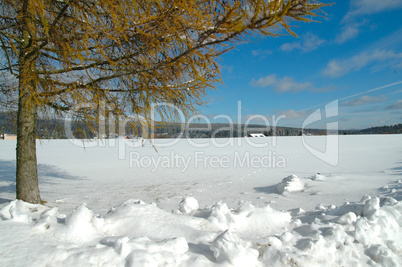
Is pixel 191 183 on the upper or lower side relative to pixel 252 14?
lower

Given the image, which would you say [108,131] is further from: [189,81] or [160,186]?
[160,186]

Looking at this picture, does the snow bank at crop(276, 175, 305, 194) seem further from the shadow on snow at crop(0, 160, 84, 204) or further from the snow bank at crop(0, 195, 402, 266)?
the shadow on snow at crop(0, 160, 84, 204)

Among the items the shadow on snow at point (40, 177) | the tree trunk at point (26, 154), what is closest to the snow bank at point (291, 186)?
the tree trunk at point (26, 154)

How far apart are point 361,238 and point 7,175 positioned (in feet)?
42.1

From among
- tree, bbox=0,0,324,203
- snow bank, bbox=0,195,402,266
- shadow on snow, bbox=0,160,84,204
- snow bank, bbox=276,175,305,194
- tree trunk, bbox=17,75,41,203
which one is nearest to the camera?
snow bank, bbox=0,195,402,266

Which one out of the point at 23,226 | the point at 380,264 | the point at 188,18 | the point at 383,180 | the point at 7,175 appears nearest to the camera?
the point at 380,264

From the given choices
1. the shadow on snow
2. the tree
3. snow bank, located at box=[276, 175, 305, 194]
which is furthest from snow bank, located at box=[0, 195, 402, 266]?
the shadow on snow

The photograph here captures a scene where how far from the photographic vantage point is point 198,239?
6.96 feet

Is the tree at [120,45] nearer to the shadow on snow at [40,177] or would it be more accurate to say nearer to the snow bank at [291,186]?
the snow bank at [291,186]

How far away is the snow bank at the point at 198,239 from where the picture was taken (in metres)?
1.71

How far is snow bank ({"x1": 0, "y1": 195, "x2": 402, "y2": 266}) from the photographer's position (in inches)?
67.3

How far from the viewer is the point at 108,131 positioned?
183 inches

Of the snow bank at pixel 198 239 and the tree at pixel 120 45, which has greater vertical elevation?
the tree at pixel 120 45

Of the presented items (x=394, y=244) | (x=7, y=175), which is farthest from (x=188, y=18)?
(x=7, y=175)
